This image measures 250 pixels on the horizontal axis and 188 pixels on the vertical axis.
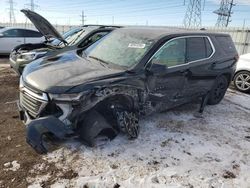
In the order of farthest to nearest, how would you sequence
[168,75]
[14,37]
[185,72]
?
[14,37] < [185,72] < [168,75]

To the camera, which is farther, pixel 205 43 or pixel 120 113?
pixel 205 43

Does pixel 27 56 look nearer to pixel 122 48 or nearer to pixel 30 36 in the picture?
pixel 122 48

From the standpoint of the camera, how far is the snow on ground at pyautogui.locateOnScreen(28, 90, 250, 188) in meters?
3.24

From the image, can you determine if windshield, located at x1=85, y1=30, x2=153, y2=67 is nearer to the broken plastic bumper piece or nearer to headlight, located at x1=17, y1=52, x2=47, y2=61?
the broken plastic bumper piece

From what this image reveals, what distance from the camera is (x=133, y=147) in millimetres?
3947

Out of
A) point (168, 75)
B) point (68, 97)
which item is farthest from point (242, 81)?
point (68, 97)

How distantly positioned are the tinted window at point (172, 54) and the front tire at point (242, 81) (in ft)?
13.4

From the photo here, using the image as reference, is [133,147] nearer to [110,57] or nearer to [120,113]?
[120,113]

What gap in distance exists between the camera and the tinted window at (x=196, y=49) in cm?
498

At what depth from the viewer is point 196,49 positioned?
204 inches

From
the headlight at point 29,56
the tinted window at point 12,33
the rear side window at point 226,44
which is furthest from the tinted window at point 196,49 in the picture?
the tinted window at point 12,33

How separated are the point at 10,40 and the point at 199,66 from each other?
392 inches

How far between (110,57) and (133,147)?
1.55m

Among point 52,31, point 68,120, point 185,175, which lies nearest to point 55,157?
point 68,120
